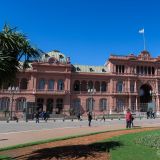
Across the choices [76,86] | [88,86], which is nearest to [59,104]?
[76,86]

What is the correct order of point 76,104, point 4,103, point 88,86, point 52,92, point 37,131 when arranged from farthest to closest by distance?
point 88,86 → point 76,104 → point 52,92 → point 4,103 → point 37,131

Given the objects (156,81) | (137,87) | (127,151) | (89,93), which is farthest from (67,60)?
(127,151)

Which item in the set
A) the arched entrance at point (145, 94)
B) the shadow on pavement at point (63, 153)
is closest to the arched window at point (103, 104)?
the arched entrance at point (145, 94)

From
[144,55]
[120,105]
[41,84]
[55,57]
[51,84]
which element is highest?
[144,55]

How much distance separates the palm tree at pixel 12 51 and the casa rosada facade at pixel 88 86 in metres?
56.8

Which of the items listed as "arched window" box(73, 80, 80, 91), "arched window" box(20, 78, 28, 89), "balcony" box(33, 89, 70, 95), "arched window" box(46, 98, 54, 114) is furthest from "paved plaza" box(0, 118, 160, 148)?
"arched window" box(73, 80, 80, 91)

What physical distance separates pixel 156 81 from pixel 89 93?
22465mm

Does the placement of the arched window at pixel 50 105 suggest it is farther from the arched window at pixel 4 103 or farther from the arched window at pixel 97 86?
the arched window at pixel 97 86

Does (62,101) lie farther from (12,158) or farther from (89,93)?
(12,158)

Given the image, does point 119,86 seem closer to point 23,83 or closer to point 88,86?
point 88,86

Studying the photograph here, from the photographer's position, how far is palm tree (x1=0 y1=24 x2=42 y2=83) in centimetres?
1159

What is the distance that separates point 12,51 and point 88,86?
213ft

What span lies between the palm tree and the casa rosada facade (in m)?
56.8

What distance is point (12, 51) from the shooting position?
39.0ft
